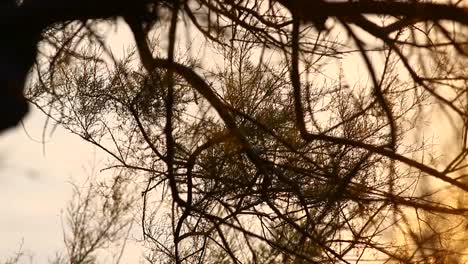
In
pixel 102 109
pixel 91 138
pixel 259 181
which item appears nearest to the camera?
pixel 259 181

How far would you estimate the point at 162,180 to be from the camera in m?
3.90

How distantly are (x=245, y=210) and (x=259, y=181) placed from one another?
0.32 meters

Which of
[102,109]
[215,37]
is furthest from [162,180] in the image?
[102,109]

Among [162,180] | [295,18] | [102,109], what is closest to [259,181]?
[162,180]

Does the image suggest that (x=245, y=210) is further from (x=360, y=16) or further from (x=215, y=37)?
(x=360, y=16)

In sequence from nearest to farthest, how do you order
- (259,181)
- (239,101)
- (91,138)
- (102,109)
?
(259,181) → (239,101) → (102,109) → (91,138)

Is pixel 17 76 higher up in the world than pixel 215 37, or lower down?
lower down

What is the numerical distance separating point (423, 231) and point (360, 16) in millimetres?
1103

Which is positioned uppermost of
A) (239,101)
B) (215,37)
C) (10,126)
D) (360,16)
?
(239,101)

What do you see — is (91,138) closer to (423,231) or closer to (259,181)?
(259,181)

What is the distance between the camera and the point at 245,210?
149 inches

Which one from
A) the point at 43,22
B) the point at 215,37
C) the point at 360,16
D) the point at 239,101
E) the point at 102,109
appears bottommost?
the point at 43,22

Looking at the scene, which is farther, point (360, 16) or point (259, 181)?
point (259, 181)

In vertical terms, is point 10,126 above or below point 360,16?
below
